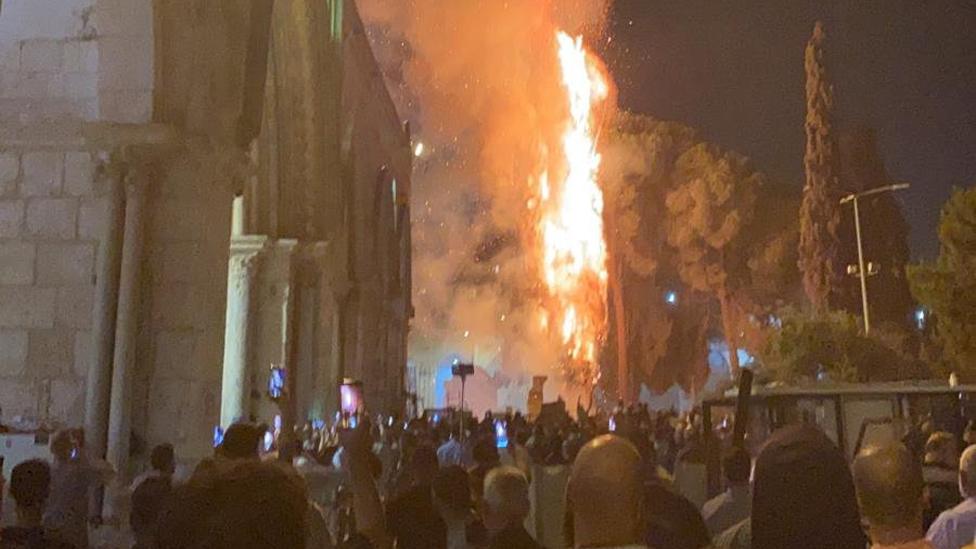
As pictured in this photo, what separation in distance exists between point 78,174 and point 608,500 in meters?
8.00

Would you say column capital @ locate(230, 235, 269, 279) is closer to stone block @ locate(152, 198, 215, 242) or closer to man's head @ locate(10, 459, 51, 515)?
stone block @ locate(152, 198, 215, 242)

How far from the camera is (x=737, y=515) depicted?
524 centimetres

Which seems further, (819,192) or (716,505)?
(819,192)

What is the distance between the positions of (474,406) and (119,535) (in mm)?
44919

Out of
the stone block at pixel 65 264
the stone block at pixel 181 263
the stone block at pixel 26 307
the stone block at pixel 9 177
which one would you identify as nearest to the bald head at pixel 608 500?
the stone block at pixel 181 263

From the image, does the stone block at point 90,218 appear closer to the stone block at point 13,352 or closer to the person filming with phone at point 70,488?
the stone block at point 13,352

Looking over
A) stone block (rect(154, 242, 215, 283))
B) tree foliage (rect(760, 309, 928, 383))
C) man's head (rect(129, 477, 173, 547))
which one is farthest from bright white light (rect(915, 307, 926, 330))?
man's head (rect(129, 477, 173, 547))

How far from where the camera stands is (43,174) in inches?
355

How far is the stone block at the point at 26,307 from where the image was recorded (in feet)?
28.9

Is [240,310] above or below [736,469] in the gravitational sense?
above

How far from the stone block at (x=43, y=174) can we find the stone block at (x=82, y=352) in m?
1.53

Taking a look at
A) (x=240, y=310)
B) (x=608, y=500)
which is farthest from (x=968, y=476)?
(x=240, y=310)

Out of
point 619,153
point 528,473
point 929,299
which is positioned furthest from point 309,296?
point 619,153

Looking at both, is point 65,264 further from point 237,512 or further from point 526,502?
point 237,512
